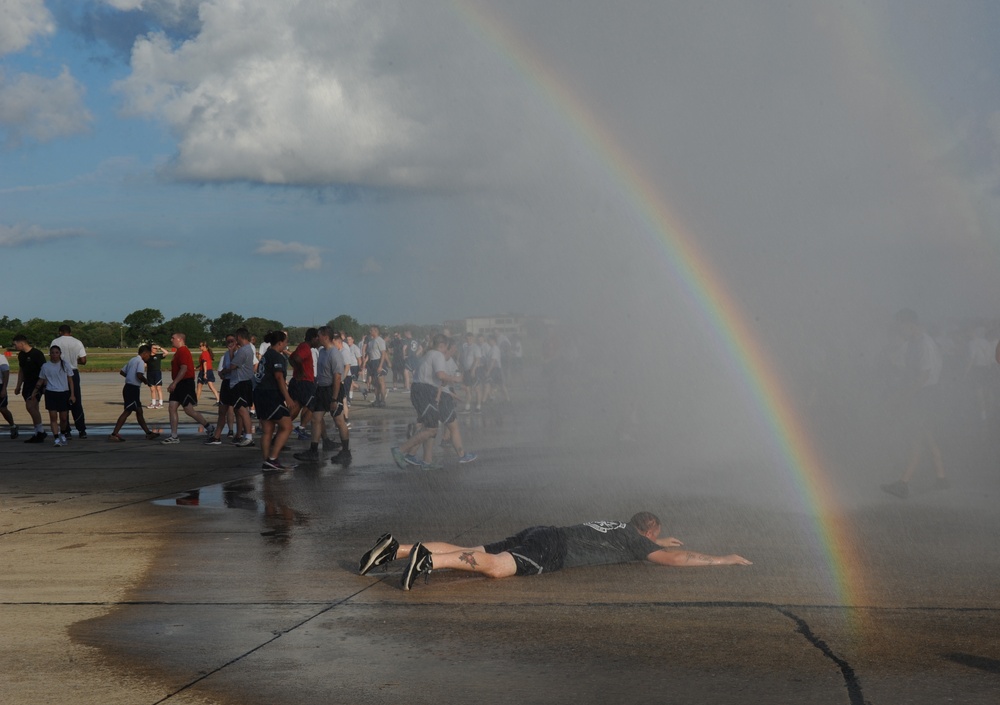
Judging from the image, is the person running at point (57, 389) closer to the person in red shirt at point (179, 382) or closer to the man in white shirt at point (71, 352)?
the man in white shirt at point (71, 352)

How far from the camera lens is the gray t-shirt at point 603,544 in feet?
21.4

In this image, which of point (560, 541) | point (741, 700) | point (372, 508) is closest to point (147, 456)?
point (372, 508)

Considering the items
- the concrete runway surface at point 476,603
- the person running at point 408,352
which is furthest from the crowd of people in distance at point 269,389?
the person running at point 408,352

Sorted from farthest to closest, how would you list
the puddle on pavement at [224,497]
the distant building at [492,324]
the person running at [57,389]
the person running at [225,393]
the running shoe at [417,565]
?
the distant building at [492,324] → the person running at [57,389] → the person running at [225,393] → the puddle on pavement at [224,497] → the running shoe at [417,565]

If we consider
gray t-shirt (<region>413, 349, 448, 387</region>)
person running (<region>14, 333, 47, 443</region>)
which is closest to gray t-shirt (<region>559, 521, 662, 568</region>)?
gray t-shirt (<region>413, 349, 448, 387</region>)

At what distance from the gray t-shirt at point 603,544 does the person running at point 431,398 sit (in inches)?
218

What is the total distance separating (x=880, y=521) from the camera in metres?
8.54

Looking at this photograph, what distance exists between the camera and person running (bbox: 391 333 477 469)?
39.8 feet

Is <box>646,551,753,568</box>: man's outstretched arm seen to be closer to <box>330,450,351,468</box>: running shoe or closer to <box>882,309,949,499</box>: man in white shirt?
<box>882,309,949,499</box>: man in white shirt

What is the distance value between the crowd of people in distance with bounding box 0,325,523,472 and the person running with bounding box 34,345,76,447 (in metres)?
0.02

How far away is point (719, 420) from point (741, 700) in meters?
14.6

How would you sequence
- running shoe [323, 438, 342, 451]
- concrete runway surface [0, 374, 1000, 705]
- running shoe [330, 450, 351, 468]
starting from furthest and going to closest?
running shoe [323, 438, 342, 451], running shoe [330, 450, 351, 468], concrete runway surface [0, 374, 1000, 705]

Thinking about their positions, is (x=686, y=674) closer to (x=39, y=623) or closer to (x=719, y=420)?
(x=39, y=623)

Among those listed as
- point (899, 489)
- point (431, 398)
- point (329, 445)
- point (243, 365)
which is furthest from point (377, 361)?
point (899, 489)
